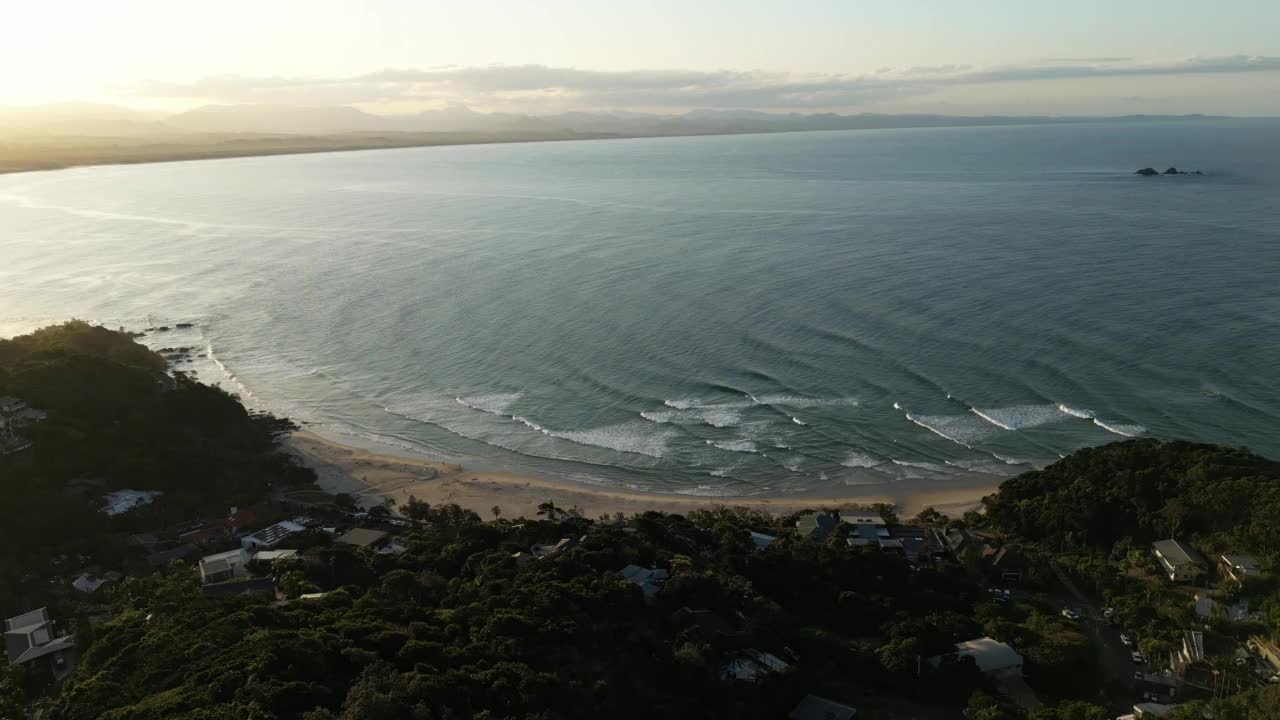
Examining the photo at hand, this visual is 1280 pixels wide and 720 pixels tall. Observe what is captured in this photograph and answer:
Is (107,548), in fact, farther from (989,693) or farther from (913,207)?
(913,207)

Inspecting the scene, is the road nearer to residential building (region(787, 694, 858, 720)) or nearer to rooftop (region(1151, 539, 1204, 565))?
rooftop (region(1151, 539, 1204, 565))

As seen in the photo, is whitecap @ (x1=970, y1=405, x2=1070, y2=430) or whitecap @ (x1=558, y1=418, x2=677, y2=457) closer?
whitecap @ (x1=970, y1=405, x2=1070, y2=430)

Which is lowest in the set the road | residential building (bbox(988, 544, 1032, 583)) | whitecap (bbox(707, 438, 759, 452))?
the road

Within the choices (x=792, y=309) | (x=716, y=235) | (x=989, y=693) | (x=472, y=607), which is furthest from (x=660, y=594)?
(x=716, y=235)

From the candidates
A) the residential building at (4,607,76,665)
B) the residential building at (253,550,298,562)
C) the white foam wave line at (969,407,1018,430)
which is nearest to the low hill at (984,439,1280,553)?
the white foam wave line at (969,407,1018,430)

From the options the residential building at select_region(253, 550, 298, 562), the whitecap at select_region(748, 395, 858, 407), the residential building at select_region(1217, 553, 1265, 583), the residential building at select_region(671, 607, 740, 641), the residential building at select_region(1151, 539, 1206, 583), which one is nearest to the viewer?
the residential building at select_region(671, 607, 740, 641)

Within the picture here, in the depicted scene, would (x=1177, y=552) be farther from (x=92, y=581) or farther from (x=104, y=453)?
(x=104, y=453)

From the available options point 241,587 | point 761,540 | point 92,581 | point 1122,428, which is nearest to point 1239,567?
point 1122,428

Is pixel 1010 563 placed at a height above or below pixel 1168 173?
below
